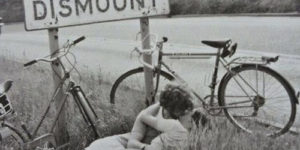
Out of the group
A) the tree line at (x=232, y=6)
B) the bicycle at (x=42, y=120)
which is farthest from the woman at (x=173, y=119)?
the tree line at (x=232, y=6)

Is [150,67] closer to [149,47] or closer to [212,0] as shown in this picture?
[149,47]

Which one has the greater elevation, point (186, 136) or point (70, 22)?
point (70, 22)

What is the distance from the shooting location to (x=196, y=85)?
7.19 metres

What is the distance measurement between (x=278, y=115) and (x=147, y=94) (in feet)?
4.44

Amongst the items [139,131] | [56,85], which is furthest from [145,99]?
[139,131]

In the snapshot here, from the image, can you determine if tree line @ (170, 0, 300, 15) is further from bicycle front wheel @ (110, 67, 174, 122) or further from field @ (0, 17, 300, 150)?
bicycle front wheel @ (110, 67, 174, 122)

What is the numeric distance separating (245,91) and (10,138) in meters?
2.20

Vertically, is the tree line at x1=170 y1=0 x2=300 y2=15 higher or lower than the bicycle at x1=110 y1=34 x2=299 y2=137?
higher

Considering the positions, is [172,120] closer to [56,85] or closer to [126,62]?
[56,85]

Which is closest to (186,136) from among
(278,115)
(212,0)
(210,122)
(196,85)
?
→ (210,122)

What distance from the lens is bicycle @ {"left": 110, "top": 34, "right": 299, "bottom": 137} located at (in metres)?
4.76

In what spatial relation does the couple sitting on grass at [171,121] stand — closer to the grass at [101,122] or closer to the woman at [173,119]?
the woman at [173,119]

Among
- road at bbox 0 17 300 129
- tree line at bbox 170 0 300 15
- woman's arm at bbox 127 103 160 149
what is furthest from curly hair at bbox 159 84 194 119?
tree line at bbox 170 0 300 15

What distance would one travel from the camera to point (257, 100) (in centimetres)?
490
